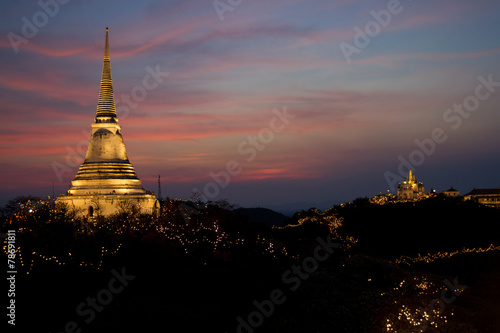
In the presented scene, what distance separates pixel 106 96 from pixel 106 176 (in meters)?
9.03

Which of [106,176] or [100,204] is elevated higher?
[106,176]

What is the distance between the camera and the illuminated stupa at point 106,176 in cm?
5338

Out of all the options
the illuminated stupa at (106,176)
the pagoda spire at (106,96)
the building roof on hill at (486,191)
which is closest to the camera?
the illuminated stupa at (106,176)

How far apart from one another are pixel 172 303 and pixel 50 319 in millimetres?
5623

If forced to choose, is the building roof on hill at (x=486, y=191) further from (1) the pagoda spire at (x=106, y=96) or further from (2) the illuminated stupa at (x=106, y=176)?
(1) the pagoda spire at (x=106, y=96)

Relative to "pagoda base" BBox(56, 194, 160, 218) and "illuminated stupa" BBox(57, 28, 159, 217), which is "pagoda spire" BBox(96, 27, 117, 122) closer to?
"illuminated stupa" BBox(57, 28, 159, 217)

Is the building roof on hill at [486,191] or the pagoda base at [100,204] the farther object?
the building roof on hill at [486,191]

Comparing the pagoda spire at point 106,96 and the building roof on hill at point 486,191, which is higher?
the pagoda spire at point 106,96

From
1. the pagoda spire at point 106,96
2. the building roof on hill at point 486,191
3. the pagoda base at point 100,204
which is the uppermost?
the pagoda spire at point 106,96

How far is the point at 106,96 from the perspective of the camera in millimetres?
57125

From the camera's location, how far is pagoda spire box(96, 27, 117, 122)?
187ft

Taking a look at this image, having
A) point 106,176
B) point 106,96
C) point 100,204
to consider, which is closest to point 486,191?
point 106,96

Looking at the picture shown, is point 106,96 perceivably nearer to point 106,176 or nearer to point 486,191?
Result: point 106,176

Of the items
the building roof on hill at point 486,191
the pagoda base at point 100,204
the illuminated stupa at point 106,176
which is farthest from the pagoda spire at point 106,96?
the building roof on hill at point 486,191
